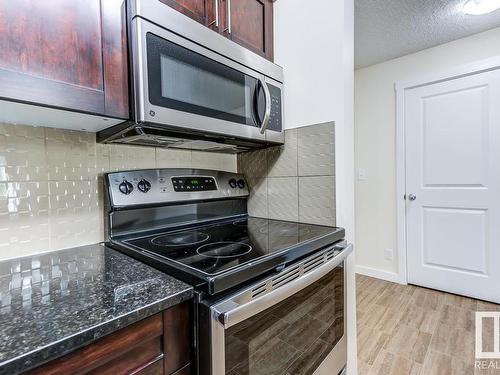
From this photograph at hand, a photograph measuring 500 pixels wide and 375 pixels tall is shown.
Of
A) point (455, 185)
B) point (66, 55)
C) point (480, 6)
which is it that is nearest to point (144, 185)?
point (66, 55)

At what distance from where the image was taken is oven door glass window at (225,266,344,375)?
68cm

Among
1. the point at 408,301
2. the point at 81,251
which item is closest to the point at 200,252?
the point at 81,251

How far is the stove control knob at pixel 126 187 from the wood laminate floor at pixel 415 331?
5.16 feet

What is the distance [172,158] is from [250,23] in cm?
75

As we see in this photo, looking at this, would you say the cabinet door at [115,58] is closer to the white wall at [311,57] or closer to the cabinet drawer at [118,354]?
the cabinet drawer at [118,354]

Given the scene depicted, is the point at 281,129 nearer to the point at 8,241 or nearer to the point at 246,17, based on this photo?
the point at 246,17

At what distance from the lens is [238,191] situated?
59.5 inches

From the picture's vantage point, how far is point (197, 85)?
0.97 m

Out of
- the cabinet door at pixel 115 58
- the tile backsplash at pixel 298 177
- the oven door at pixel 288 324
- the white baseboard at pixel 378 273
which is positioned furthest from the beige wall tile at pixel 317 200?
the white baseboard at pixel 378 273

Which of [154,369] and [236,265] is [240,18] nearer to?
[236,265]

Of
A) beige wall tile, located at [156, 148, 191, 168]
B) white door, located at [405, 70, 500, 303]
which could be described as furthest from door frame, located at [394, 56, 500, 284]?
beige wall tile, located at [156, 148, 191, 168]

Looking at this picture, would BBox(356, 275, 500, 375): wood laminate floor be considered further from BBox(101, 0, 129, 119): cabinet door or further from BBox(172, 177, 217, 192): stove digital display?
BBox(101, 0, 129, 119): cabinet door

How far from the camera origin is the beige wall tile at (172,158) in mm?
1266

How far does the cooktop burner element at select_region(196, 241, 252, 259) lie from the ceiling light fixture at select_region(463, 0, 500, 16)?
2220 mm
